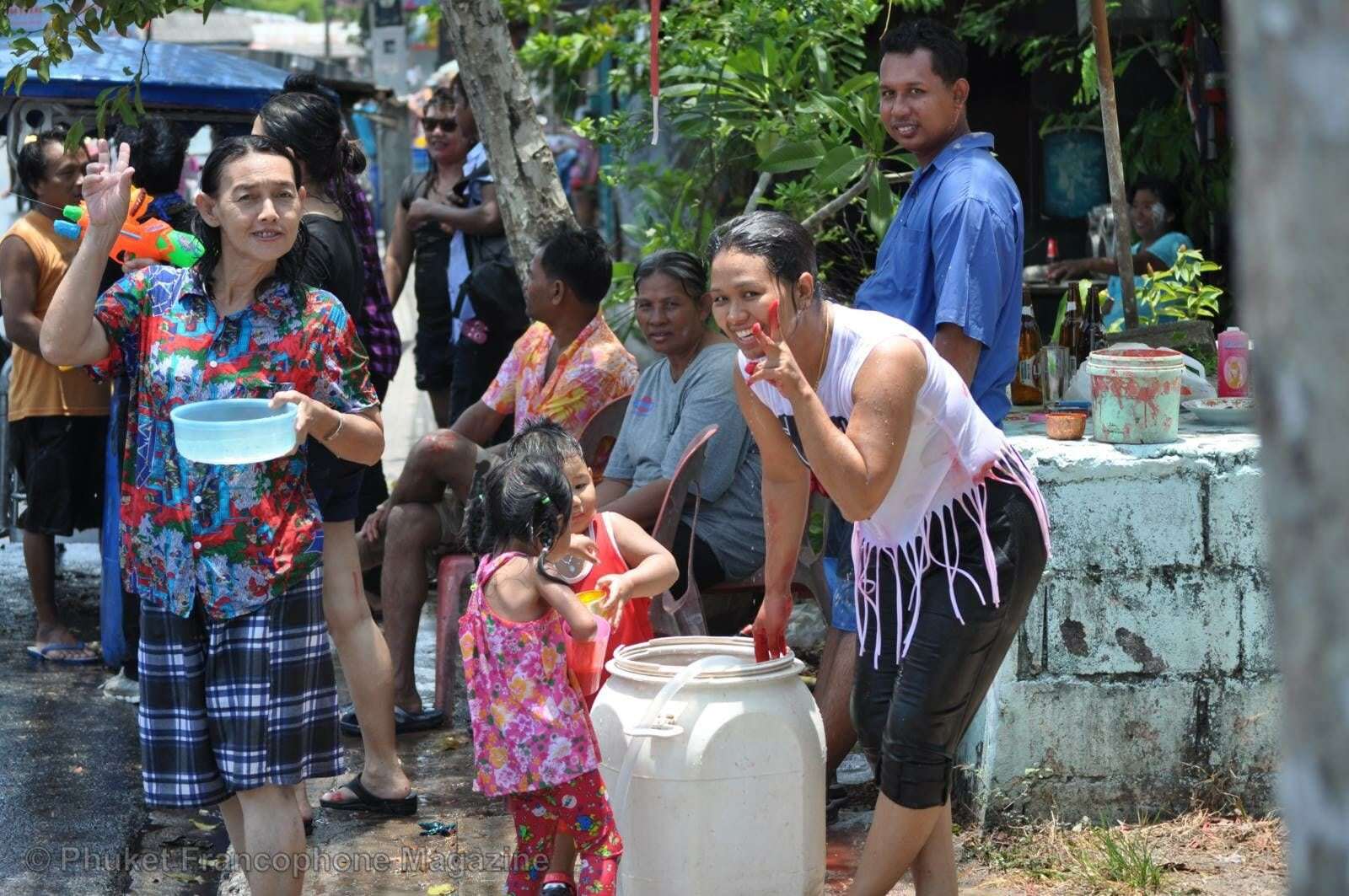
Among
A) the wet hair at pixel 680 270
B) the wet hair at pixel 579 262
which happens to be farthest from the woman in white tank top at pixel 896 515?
the wet hair at pixel 579 262

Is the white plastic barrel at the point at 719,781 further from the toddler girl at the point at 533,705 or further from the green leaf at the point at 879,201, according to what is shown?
the green leaf at the point at 879,201

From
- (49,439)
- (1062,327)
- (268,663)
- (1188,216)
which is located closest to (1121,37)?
(1188,216)

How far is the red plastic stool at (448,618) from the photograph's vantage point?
515cm

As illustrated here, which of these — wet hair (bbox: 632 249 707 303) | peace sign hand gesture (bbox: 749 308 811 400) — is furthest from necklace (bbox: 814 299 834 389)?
wet hair (bbox: 632 249 707 303)

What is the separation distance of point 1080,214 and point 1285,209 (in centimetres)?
848

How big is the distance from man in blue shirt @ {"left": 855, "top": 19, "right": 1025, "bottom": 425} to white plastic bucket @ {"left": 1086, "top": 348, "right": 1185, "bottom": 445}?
0.29 m

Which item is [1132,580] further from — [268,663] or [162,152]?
[162,152]

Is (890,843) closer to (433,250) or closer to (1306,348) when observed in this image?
(1306,348)

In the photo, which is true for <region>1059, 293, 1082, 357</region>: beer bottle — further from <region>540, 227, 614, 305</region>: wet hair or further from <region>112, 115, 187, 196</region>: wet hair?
<region>112, 115, 187, 196</region>: wet hair

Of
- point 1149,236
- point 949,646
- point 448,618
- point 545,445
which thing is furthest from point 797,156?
point 1149,236

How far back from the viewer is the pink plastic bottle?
4496mm

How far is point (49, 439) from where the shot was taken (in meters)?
6.21

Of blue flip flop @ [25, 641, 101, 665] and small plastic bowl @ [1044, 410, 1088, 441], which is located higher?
small plastic bowl @ [1044, 410, 1088, 441]

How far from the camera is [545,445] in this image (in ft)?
12.3
